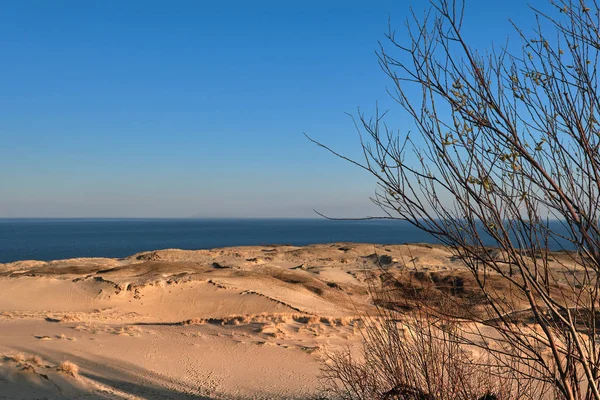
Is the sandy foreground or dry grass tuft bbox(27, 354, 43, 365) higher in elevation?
dry grass tuft bbox(27, 354, 43, 365)

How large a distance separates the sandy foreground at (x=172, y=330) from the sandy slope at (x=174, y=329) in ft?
0.13

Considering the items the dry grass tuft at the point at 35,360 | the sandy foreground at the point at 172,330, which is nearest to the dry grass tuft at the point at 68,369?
the sandy foreground at the point at 172,330

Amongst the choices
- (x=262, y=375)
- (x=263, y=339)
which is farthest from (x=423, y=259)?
(x=262, y=375)

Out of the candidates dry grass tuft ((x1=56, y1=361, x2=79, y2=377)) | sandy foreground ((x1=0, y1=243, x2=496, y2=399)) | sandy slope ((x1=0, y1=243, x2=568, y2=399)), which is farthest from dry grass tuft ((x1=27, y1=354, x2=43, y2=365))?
dry grass tuft ((x1=56, y1=361, x2=79, y2=377))

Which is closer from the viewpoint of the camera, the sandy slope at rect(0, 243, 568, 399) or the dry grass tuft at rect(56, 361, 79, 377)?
the dry grass tuft at rect(56, 361, 79, 377)

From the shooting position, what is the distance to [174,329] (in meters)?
14.7

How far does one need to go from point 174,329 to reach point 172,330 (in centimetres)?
18

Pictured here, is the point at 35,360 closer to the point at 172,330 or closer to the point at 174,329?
the point at 172,330

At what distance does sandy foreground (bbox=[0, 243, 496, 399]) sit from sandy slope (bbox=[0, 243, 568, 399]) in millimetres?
38

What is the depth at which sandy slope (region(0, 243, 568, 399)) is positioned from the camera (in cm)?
998

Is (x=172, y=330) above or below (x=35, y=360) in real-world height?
below

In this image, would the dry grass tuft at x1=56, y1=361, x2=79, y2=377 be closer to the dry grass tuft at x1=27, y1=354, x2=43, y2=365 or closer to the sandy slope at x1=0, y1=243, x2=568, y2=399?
the sandy slope at x1=0, y1=243, x2=568, y2=399

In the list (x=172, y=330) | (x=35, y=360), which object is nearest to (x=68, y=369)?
(x=35, y=360)

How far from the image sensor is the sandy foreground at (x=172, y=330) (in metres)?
9.97
